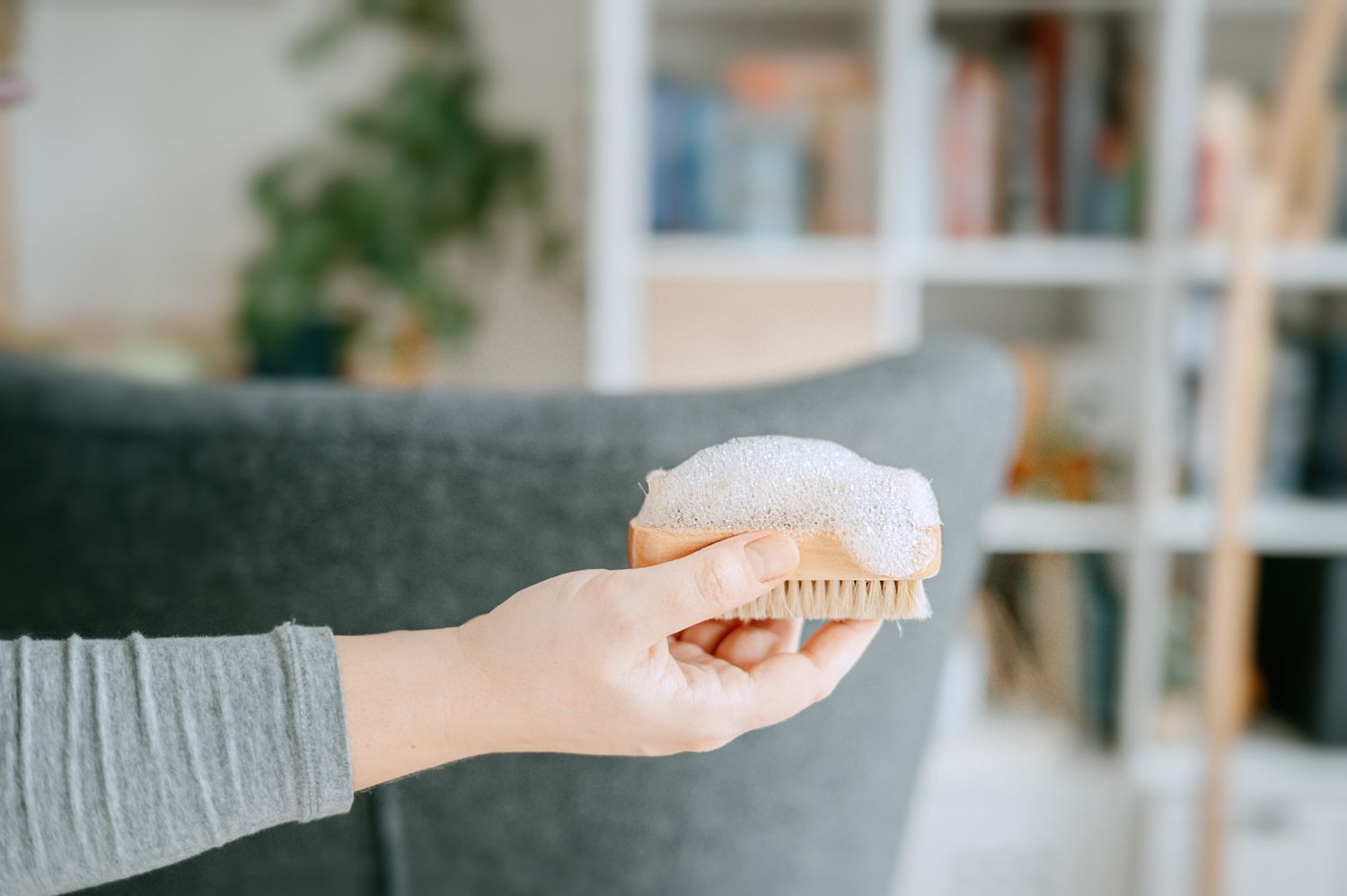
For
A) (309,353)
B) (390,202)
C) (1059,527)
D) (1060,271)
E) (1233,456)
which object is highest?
(390,202)

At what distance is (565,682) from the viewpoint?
28cm

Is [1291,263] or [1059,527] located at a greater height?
[1291,263]

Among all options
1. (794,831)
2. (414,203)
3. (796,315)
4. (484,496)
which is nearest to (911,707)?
(794,831)

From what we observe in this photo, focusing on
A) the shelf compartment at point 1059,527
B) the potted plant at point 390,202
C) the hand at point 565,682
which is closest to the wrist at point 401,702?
the hand at point 565,682

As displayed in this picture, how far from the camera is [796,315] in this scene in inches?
59.6

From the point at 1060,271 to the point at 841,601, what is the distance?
1343 millimetres

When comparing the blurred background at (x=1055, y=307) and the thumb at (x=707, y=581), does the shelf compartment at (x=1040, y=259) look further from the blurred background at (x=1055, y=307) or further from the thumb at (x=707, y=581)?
the thumb at (x=707, y=581)

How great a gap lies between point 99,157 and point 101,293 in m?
0.25

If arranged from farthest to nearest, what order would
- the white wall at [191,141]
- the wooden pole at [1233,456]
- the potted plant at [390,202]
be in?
the white wall at [191,141]
the potted plant at [390,202]
the wooden pole at [1233,456]

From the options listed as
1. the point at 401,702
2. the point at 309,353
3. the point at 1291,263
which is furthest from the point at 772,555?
the point at 309,353

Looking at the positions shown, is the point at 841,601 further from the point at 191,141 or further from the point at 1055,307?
the point at 191,141

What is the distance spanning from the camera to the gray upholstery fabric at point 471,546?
17.2 inches

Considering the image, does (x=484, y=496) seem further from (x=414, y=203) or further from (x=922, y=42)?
(x=414, y=203)

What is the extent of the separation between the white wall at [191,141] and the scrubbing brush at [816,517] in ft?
5.86
